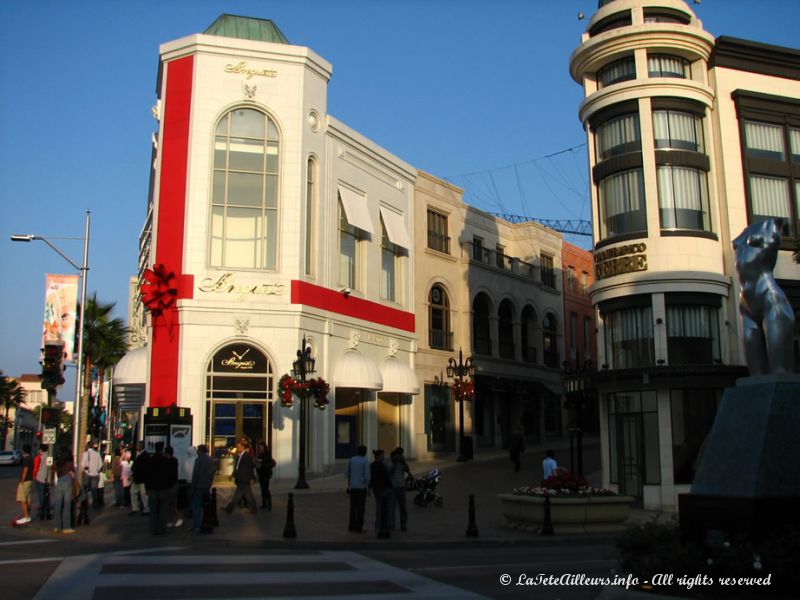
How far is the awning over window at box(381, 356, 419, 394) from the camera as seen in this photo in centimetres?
3628

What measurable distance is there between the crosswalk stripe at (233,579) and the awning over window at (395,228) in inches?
975

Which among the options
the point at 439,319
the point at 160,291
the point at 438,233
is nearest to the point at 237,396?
the point at 160,291

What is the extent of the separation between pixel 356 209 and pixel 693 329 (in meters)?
15.6

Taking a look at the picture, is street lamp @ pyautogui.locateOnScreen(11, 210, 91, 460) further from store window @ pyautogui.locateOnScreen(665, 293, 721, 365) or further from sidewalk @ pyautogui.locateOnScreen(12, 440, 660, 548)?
store window @ pyautogui.locateOnScreen(665, 293, 721, 365)

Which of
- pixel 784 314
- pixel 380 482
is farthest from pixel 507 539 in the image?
pixel 784 314

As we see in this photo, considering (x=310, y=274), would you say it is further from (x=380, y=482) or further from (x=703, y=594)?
(x=703, y=594)

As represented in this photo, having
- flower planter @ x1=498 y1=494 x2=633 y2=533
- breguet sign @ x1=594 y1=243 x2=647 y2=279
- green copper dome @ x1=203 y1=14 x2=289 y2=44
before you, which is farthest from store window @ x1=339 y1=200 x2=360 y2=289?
flower planter @ x1=498 y1=494 x2=633 y2=533

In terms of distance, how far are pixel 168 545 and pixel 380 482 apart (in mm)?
4474

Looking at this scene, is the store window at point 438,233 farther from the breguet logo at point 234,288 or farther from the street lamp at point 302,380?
the street lamp at point 302,380

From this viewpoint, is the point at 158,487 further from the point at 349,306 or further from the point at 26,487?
the point at 349,306

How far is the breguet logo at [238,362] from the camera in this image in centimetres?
3020

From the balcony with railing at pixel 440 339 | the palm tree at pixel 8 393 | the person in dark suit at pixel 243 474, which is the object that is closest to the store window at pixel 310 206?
the balcony with railing at pixel 440 339

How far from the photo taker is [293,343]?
3075 cm

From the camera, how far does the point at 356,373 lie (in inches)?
1309
